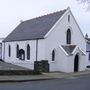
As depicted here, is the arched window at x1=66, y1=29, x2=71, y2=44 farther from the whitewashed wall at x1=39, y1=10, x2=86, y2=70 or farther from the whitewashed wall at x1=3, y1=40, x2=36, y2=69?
the whitewashed wall at x1=3, y1=40, x2=36, y2=69

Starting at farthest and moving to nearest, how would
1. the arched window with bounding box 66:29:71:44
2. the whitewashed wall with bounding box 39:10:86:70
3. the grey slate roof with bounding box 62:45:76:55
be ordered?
the arched window with bounding box 66:29:71:44 → the grey slate roof with bounding box 62:45:76:55 → the whitewashed wall with bounding box 39:10:86:70

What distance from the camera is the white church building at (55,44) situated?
36875mm

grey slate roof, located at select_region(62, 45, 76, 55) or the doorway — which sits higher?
grey slate roof, located at select_region(62, 45, 76, 55)

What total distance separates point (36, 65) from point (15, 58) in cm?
1347

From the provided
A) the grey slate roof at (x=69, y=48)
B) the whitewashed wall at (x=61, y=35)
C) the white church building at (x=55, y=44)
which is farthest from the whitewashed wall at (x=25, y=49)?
the grey slate roof at (x=69, y=48)

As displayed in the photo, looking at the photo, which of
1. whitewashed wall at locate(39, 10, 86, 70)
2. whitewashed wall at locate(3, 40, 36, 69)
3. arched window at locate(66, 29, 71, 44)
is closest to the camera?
whitewashed wall at locate(39, 10, 86, 70)

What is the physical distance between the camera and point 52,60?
123 feet

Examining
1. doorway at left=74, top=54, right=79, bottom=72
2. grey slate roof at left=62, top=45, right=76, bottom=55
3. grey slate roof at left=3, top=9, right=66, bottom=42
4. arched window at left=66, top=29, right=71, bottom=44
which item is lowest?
doorway at left=74, top=54, right=79, bottom=72

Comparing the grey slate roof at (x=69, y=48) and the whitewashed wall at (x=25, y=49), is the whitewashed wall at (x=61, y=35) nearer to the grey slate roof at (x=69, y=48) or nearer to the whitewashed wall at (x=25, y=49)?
the grey slate roof at (x=69, y=48)

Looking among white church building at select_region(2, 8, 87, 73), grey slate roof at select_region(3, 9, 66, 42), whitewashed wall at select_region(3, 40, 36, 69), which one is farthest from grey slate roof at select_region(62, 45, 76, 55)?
whitewashed wall at select_region(3, 40, 36, 69)

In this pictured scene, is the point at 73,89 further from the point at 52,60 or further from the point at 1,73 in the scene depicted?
the point at 52,60

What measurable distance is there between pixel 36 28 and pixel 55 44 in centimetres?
594

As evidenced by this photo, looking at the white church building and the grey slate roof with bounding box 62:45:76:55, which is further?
the grey slate roof with bounding box 62:45:76:55

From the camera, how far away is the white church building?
121ft
